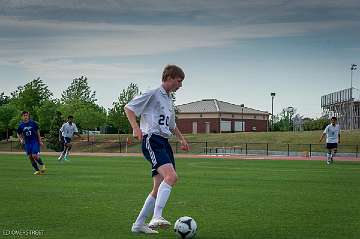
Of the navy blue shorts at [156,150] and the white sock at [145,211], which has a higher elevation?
the navy blue shorts at [156,150]

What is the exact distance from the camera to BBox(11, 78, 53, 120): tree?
87188 millimetres

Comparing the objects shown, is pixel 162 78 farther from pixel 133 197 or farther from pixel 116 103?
pixel 116 103

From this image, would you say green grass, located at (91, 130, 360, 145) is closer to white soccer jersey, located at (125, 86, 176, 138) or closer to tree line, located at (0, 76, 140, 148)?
tree line, located at (0, 76, 140, 148)

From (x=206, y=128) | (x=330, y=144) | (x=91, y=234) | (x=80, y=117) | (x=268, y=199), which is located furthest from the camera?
(x=206, y=128)

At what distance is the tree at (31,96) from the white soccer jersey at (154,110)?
260ft

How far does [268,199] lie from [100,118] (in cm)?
7081

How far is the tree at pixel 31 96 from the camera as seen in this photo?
87188mm

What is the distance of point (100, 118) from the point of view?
82.2m

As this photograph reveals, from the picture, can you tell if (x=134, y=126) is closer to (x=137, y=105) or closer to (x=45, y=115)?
(x=137, y=105)

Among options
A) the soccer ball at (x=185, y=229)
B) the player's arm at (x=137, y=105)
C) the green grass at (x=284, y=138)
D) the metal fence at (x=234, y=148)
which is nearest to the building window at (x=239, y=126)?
the green grass at (x=284, y=138)

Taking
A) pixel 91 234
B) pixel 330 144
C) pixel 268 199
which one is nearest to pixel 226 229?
pixel 91 234

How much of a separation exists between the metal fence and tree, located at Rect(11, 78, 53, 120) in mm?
12517

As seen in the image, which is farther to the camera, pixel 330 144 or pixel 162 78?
pixel 330 144

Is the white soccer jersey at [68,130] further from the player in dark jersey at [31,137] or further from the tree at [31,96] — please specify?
the tree at [31,96]
